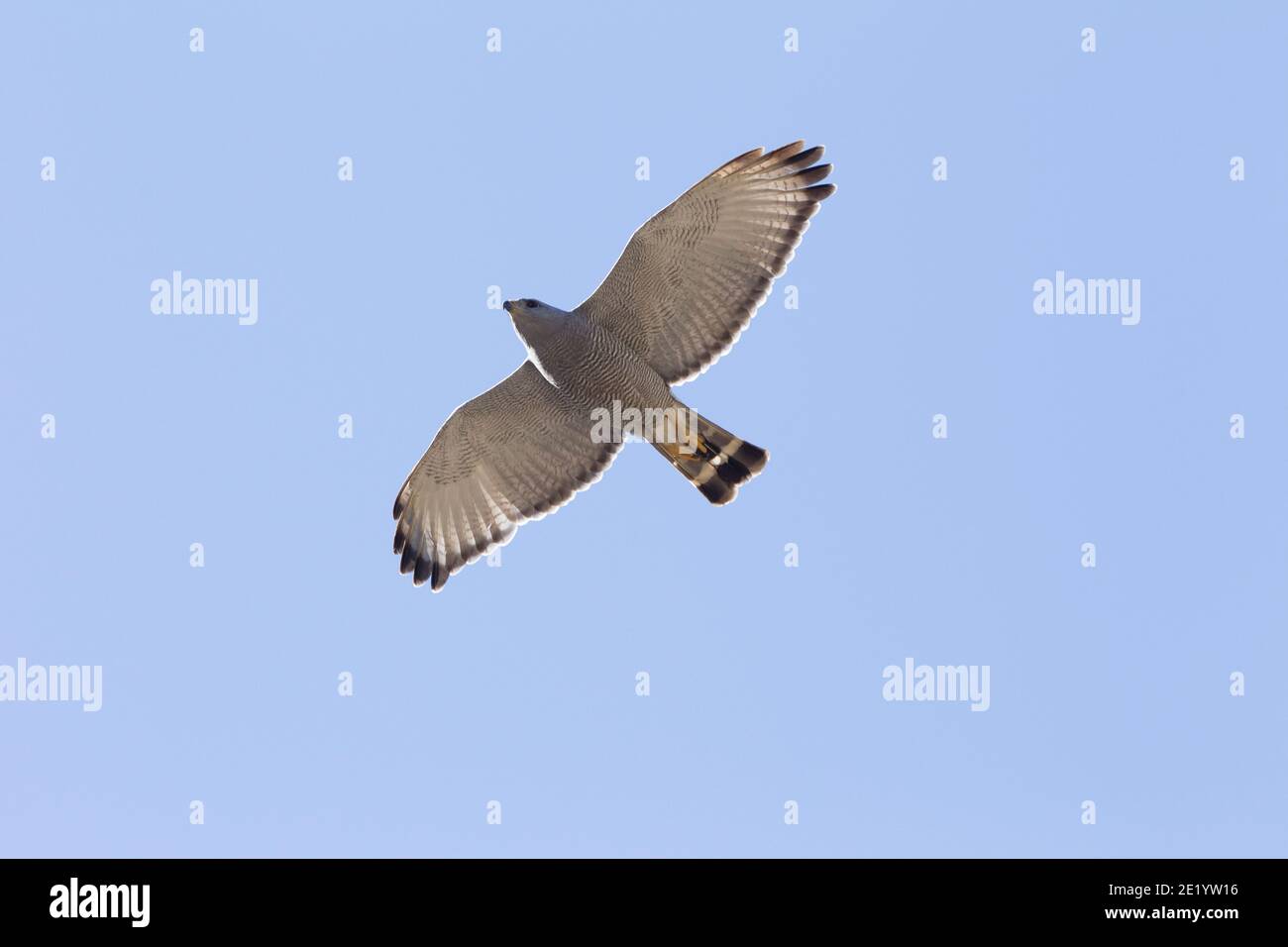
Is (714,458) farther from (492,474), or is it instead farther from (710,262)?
(492,474)

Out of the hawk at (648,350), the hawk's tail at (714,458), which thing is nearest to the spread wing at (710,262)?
the hawk at (648,350)

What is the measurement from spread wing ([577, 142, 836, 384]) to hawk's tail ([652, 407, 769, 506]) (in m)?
0.52

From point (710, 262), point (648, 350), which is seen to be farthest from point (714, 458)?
point (710, 262)

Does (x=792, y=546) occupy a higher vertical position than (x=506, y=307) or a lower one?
lower

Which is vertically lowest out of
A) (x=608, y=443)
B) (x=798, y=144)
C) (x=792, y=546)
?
(x=792, y=546)

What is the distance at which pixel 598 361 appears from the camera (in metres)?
13.2

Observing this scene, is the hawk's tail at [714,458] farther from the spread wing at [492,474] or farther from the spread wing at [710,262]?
the spread wing at [492,474]

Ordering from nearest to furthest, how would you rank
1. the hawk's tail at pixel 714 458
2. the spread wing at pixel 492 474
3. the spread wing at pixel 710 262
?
the spread wing at pixel 710 262 → the hawk's tail at pixel 714 458 → the spread wing at pixel 492 474

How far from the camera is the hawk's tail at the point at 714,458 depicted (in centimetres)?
1346

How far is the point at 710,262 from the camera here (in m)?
13.3

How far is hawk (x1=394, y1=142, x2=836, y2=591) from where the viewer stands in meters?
13.1
